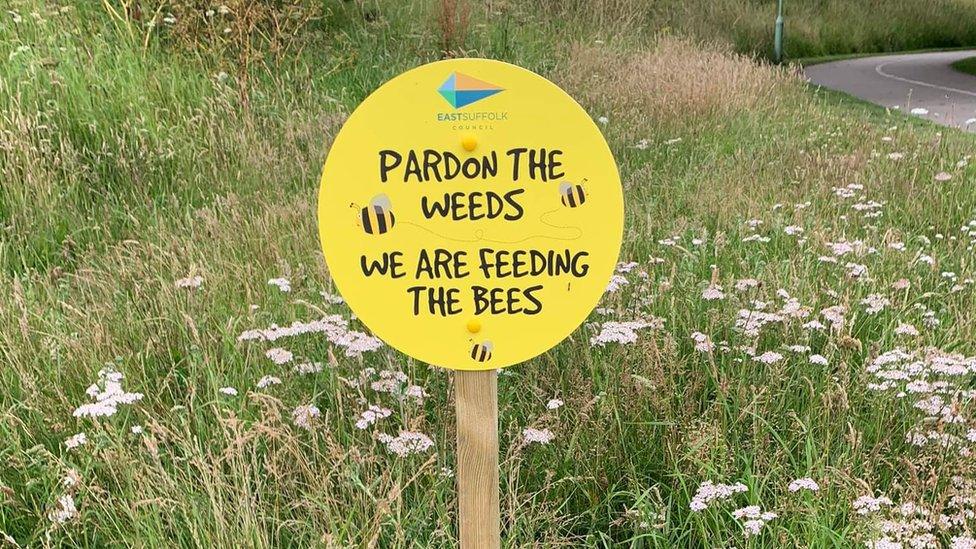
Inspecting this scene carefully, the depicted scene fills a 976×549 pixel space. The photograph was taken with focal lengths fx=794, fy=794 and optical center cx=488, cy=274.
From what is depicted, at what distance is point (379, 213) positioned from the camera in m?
1.74

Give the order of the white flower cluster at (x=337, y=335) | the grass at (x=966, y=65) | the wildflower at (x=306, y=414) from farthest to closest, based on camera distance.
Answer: the grass at (x=966, y=65) < the white flower cluster at (x=337, y=335) < the wildflower at (x=306, y=414)

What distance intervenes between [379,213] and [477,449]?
1.89ft

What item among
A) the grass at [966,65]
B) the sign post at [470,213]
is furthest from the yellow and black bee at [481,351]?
the grass at [966,65]

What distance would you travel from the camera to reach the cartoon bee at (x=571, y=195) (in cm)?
174

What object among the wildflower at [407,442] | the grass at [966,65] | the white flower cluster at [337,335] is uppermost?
the white flower cluster at [337,335]

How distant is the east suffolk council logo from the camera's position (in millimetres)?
1696

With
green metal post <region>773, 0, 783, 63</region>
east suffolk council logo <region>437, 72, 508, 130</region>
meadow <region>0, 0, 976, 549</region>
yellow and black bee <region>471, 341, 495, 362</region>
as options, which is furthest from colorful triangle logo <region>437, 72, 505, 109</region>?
green metal post <region>773, 0, 783, 63</region>

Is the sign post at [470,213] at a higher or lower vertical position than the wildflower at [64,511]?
higher

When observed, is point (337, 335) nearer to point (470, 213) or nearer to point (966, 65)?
point (470, 213)

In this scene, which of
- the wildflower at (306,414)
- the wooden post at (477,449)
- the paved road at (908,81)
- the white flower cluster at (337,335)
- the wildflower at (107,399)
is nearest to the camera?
the wooden post at (477,449)

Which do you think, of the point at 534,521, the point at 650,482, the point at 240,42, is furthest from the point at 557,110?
the point at 240,42

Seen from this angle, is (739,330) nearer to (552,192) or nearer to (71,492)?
(552,192)

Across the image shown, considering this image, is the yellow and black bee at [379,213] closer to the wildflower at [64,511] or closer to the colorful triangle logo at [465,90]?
the colorful triangle logo at [465,90]

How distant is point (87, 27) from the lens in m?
6.39
